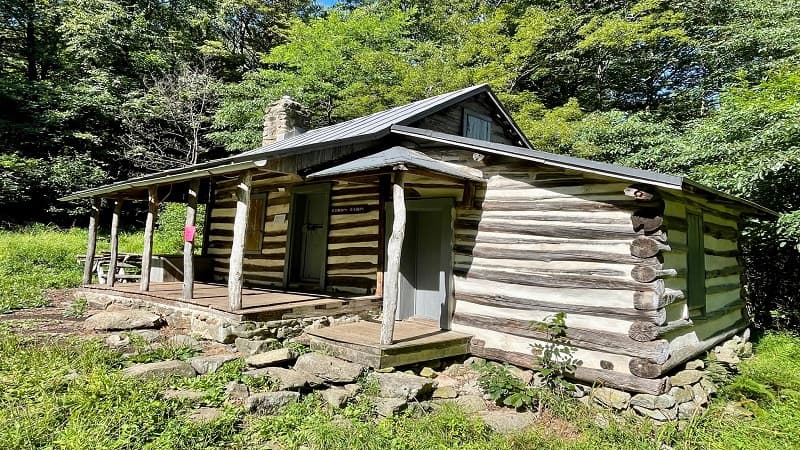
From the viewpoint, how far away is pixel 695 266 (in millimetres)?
6352

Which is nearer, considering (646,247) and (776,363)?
(646,247)

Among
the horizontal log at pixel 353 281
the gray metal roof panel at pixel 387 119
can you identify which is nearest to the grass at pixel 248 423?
the horizontal log at pixel 353 281

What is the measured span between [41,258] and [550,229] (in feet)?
47.2

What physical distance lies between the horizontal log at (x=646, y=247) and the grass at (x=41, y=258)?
10.4 meters

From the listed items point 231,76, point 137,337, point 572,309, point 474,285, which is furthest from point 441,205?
point 231,76

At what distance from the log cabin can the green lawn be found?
73 centimetres

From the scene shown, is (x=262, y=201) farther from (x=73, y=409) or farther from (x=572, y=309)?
(x=572, y=309)

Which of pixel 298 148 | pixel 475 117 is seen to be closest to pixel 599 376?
pixel 298 148

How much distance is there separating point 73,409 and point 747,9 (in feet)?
67.6

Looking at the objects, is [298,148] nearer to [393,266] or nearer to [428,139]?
[428,139]

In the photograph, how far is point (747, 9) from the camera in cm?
1484

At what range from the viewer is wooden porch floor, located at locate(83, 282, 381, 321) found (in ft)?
20.2

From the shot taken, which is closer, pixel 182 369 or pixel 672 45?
pixel 182 369

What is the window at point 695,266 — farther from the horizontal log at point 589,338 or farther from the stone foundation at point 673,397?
the horizontal log at point 589,338
